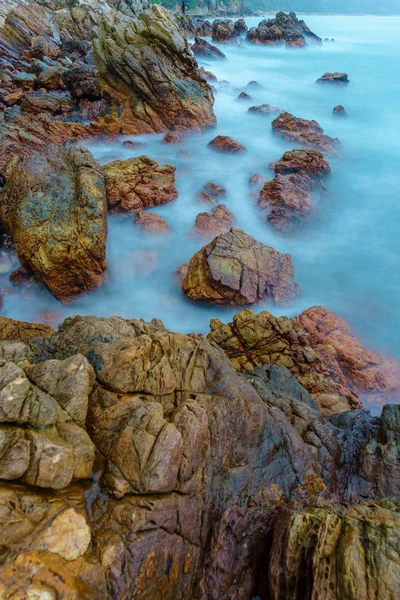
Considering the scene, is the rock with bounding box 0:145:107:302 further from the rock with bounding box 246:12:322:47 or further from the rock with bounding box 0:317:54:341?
the rock with bounding box 246:12:322:47

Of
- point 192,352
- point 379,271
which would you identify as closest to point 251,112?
point 379,271

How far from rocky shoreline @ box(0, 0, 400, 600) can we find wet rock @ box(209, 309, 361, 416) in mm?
38

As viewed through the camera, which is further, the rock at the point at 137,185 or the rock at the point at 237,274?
the rock at the point at 137,185

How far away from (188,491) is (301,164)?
16.2 meters

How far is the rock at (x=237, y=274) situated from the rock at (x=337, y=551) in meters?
7.23

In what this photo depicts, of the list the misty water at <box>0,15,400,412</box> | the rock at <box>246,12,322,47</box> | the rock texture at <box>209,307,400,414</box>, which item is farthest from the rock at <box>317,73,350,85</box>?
the rock texture at <box>209,307,400,414</box>

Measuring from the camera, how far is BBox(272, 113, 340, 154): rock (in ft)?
68.7

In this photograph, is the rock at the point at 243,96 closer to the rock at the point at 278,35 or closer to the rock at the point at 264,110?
the rock at the point at 264,110

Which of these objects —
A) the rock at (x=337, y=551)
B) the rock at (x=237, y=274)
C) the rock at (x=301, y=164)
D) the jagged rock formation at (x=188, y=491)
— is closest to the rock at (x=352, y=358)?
the rock at (x=237, y=274)

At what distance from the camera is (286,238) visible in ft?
48.6

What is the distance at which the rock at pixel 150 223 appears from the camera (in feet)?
45.5

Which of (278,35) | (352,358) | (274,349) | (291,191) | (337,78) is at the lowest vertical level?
(352,358)

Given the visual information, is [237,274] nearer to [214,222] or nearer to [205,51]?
[214,222]

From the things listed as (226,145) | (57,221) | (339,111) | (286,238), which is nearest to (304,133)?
(226,145)
